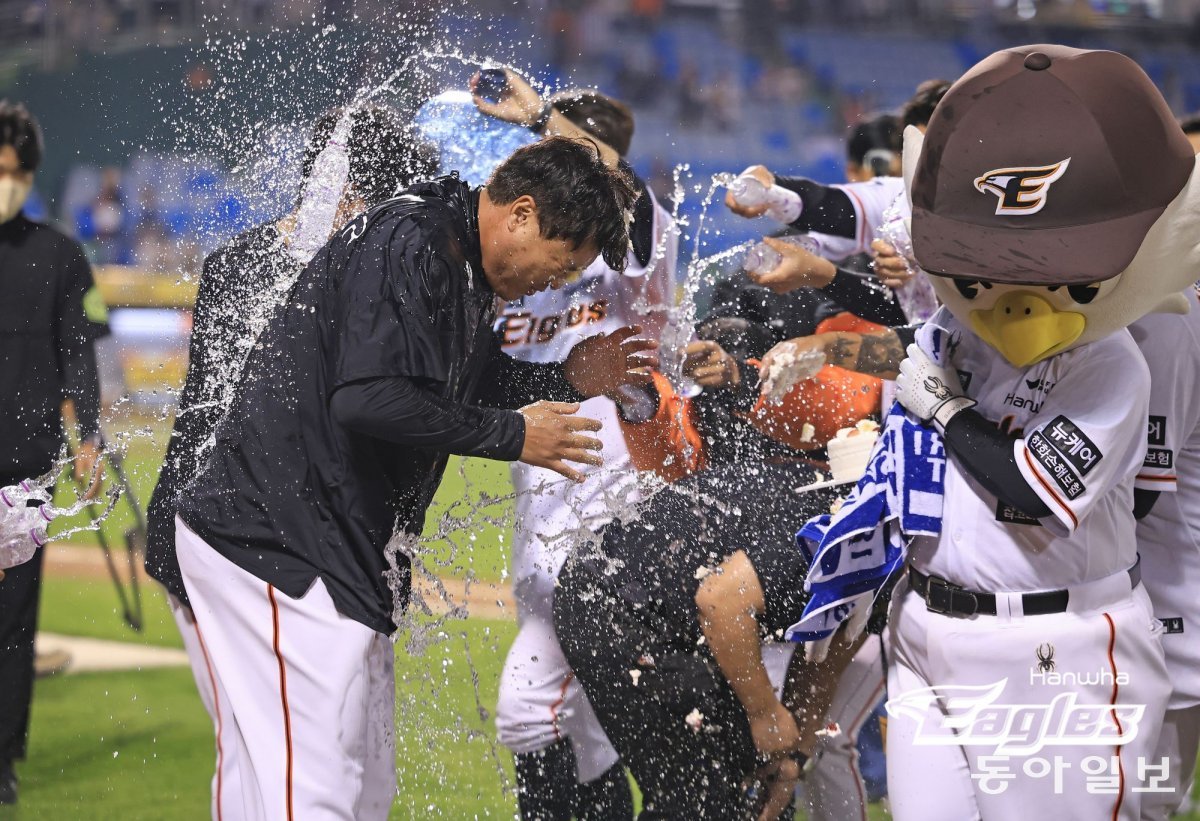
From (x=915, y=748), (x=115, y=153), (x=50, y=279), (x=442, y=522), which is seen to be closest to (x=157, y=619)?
(x=50, y=279)

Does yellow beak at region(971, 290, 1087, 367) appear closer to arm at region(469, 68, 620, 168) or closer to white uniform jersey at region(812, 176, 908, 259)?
white uniform jersey at region(812, 176, 908, 259)

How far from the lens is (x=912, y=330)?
326cm

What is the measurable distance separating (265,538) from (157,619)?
4.55 metres

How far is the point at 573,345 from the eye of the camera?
10.9ft

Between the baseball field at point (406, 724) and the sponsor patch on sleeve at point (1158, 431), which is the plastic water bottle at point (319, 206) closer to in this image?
the baseball field at point (406, 724)

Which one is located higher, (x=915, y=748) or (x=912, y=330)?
(x=912, y=330)

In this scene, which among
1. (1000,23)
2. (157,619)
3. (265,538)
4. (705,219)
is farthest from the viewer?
(1000,23)

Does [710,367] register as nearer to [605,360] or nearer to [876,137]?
[605,360]

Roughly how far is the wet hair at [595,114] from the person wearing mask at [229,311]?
2.24 ft

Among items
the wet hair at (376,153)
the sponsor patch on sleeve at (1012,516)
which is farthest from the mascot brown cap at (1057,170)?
the wet hair at (376,153)

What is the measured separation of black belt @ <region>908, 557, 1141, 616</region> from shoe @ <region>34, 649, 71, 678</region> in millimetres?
4391

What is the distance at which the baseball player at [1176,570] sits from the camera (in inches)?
101

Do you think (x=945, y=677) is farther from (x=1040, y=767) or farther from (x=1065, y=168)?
(x=1065, y=168)

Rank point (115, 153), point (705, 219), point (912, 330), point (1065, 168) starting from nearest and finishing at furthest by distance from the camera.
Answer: point (1065, 168) < point (912, 330) < point (705, 219) < point (115, 153)
